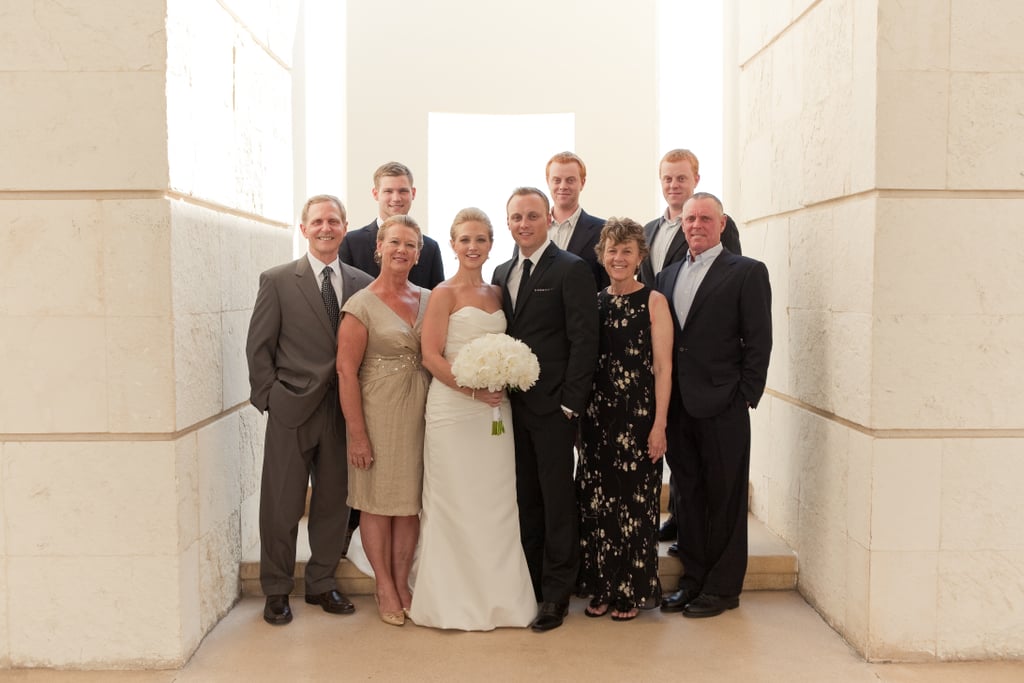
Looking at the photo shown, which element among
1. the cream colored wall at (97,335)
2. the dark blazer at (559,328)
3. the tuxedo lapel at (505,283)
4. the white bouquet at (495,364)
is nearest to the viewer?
the cream colored wall at (97,335)

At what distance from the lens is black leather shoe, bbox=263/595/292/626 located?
176 inches

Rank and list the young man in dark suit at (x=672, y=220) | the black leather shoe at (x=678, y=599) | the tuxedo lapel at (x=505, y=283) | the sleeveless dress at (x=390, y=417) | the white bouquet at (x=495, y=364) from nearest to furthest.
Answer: the white bouquet at (x=495, y=364), the sleeveless dress at (x=390, y=417), the tuxedo lapel at (x=505, y=283), the black leather shoe at (x=678, y=599), the young man in dark suit at (x=672, y=220)

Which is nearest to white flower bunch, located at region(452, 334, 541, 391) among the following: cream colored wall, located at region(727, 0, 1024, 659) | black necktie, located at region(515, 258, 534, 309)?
black necktie, located at region(515, 258, 534, 309)

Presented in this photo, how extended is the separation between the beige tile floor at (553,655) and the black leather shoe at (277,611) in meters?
0.05

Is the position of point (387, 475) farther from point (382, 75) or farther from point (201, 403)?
point (382, 75)

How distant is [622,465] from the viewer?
174 inches

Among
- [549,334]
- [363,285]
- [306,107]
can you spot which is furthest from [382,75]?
[549,334]

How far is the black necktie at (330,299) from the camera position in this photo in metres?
4.54

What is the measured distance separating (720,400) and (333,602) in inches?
82.7

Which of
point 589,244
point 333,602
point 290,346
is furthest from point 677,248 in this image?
point 333,602

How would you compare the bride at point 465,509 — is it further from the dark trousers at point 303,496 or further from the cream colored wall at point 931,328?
the cream colored wall at point 931,328

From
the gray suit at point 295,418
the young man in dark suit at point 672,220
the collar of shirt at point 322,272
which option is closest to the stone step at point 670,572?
the young man in dark suit at point 672,220

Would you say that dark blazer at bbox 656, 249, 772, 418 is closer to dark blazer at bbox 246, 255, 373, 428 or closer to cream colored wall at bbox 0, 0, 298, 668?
dark blazer at bbox 246, 255, 373, 428

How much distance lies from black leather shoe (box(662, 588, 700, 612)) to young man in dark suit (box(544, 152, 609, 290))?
62.4 inches
